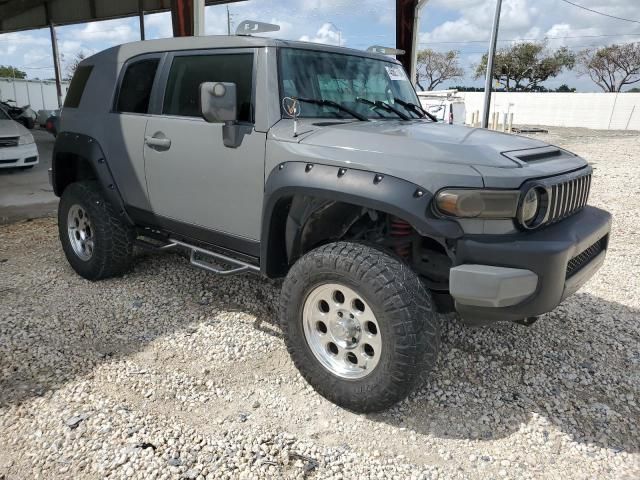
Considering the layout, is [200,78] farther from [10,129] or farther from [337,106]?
[10,129]

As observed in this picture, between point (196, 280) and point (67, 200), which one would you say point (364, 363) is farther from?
point (67, 200)

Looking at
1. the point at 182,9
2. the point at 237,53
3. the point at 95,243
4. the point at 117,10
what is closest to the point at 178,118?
the point at 237,53

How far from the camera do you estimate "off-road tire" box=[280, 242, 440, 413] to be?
2.52 metres

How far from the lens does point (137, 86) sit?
13.2 feet

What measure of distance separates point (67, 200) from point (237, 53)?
7.31 feet

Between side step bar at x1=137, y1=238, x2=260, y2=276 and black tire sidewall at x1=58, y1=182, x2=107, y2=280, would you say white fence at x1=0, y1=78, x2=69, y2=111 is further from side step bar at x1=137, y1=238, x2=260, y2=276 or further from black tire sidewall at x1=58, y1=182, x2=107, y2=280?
side step bar at x1=137, y1=238, x2=260, y2=276

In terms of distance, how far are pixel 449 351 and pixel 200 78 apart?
2497 millimetres

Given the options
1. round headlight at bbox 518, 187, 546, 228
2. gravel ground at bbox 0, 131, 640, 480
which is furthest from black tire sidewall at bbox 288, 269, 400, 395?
round headlight at bbox 518, 187, 546, 228

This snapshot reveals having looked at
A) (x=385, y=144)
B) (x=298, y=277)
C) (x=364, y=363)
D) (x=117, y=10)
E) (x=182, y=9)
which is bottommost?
(x=364, y=363)

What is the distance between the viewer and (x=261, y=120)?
3.12 metres

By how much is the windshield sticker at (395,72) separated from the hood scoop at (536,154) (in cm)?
138

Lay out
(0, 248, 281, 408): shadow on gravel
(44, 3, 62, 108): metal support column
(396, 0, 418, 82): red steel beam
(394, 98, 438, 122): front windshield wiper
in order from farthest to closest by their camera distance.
A: (44, 3, 62, 108): metal support column, (396, 0, 418, 82): red steel beam, (394, 98, 438, 122): front windshield wiper, (0, 248, 281, 408): shadow on gravel

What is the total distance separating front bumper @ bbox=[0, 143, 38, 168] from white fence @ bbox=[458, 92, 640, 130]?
29097mm

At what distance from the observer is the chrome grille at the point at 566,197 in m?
2.63
